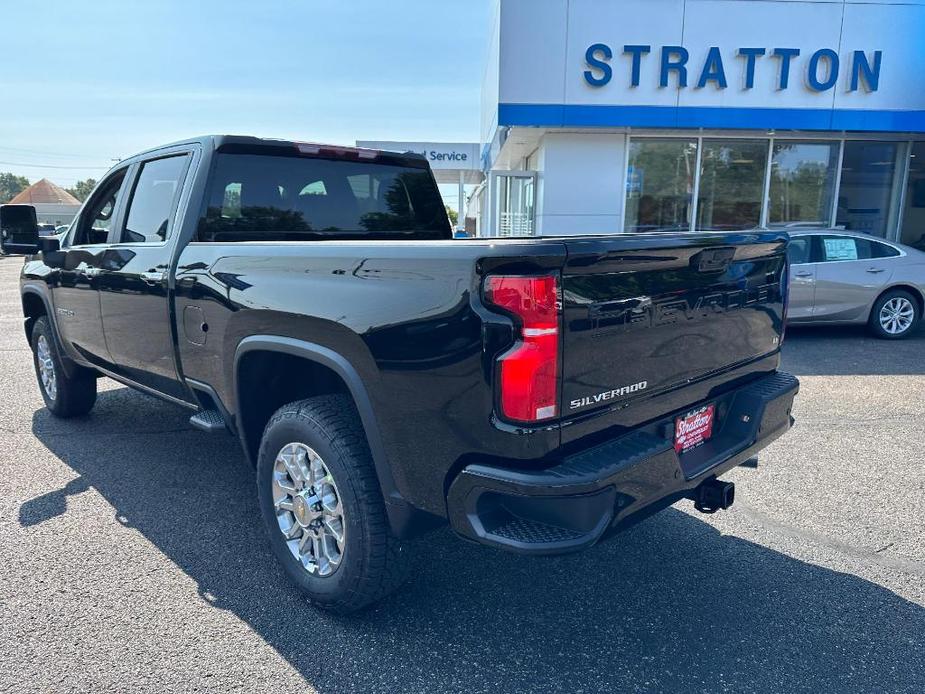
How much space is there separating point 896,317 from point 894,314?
0.05 m

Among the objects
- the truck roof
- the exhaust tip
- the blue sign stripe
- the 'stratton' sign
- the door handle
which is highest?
the 'stratton' sign

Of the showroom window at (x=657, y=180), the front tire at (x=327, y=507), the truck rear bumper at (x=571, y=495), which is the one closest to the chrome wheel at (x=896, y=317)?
the showroom window at (x=657, y=180)

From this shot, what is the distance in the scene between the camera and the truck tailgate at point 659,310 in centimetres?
222

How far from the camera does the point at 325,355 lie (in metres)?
2.61

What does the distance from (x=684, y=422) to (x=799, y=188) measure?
12.9m

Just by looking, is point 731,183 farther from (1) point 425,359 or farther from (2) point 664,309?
(1) point 425,359

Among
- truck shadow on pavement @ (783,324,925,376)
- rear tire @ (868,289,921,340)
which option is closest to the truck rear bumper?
truck shadow on pavement @ (783,324,925,376)

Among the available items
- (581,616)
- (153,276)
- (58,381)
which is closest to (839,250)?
(581,616)

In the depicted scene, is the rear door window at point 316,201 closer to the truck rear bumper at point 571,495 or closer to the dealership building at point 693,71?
the truck rear bumper at point 571,495

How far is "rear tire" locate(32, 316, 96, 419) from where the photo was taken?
17.5ft

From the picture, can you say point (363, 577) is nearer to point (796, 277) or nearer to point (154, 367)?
point (154, 367)

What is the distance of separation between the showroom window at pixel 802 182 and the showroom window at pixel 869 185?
0.28 metres

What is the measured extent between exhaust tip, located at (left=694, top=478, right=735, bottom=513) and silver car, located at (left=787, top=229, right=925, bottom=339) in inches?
267

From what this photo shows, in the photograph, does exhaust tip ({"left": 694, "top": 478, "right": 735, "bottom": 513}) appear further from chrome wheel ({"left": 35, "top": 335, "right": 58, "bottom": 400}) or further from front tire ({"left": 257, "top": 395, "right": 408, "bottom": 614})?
chrome wheel ({"left": 35, "top": 335, "right": 58, "bottom": 400})
